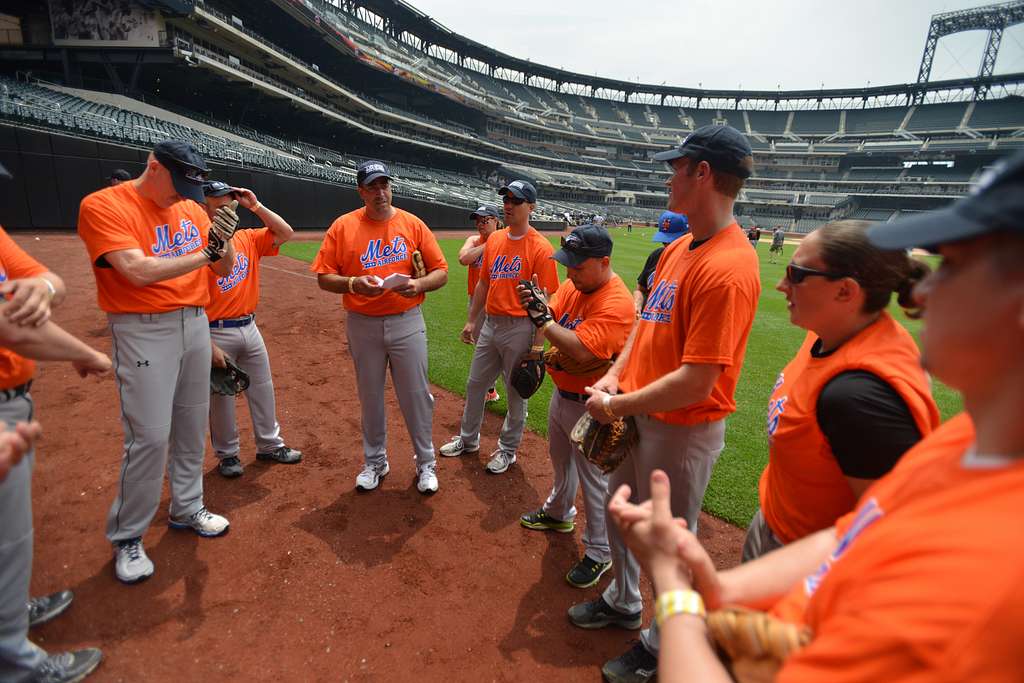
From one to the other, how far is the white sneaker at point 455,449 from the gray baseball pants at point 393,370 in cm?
59

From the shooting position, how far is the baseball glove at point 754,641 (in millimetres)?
994

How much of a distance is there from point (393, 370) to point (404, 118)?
46.6 meters

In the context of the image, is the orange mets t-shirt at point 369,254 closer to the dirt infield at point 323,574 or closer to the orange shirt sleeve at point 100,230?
the orange shirt sleeve at point 100,230

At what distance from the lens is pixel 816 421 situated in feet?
5.30

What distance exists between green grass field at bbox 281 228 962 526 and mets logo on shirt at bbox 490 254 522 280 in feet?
6.46

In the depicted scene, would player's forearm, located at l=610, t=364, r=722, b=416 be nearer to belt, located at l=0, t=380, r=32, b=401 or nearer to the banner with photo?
belt, located at l=0, t=380, r=32, b=401

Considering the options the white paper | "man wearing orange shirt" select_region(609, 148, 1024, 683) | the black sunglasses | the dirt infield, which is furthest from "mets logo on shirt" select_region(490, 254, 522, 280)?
"man wearing orange shirt" select_region(609, 148, 1024, 683)

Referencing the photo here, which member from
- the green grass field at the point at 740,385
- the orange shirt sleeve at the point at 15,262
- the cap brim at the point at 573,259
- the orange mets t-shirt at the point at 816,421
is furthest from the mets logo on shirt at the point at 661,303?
the orange shirt sleeve at the point at 15,262

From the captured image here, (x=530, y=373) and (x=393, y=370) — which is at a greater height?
(x=530, y=373)

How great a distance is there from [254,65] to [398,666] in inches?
1526

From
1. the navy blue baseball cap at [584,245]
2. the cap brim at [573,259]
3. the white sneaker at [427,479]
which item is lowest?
the white sneaker at [427,479]

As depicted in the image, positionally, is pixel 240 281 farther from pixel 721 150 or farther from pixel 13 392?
pixel 721 150

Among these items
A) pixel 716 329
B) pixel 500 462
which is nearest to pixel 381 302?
pixel 500 462

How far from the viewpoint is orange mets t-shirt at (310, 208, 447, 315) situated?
397 centimetres
